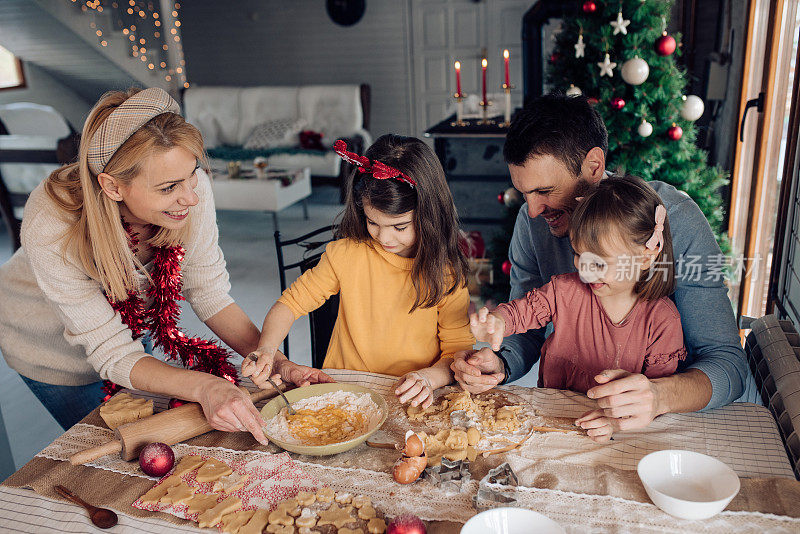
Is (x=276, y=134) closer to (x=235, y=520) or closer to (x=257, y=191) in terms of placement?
(x=257, y=191)

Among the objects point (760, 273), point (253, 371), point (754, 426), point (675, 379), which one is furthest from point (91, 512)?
point (760, 273)

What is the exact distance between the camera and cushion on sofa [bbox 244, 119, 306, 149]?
7.12m

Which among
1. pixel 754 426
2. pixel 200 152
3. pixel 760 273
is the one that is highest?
pixel 200 152

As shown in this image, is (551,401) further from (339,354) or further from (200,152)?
(200,152)

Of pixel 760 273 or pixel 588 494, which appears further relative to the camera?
pixel 760 273

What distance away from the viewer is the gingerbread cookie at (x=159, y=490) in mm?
1141

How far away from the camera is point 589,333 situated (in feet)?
4.91

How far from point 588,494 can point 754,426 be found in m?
0.45

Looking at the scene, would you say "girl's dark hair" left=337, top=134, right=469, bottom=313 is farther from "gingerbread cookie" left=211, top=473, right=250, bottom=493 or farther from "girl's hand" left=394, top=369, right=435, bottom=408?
"gingerbread cookie" left=211, top=473, right=250, bottom=493

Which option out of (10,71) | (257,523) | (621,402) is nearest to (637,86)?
(621,402)

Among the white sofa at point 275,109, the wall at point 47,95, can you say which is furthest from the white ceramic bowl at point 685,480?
the wall at point 47,95

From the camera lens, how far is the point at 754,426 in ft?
4.25

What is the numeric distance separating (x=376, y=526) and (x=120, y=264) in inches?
36.2

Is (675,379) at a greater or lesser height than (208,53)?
lesser
